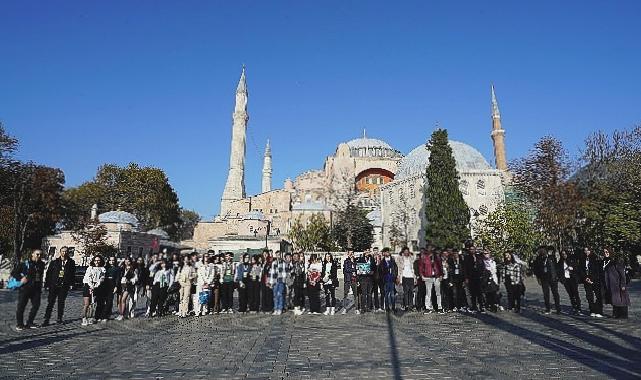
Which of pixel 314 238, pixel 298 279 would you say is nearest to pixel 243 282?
pixel 298 279

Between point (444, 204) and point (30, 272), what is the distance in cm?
2402

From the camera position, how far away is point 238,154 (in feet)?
170

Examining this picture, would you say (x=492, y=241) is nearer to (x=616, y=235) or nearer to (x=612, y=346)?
(x=616, y=235)

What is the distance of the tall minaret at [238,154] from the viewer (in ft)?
170

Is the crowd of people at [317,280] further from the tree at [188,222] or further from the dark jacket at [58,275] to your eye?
the tree at [188,222]

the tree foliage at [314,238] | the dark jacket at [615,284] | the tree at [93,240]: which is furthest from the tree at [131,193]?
the dark jacket at [615,284]

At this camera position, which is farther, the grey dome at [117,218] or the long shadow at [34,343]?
the grey dome at [117,218]

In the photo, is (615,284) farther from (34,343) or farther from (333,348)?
(34,343)

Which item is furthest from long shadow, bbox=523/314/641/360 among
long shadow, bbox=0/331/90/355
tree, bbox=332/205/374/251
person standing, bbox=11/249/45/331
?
tree, bbox=332/205/374/251

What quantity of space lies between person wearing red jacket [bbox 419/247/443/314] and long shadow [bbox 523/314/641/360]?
6.09ft

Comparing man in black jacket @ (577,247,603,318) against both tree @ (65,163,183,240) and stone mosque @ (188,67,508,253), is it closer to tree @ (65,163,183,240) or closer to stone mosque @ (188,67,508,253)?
stone mosque @ (188,67,508,253)

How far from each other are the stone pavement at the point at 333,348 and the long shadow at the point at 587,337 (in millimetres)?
14

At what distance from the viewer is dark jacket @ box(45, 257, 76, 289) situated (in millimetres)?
8664

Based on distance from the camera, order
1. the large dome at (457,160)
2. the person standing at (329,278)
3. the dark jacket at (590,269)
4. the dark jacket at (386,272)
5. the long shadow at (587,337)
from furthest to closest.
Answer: the large dome at (457,160) → the person standing at (329,278) → the dark jacket at (386,272) → the dark jacket at (590,269) → the long shadow at (587,337)
